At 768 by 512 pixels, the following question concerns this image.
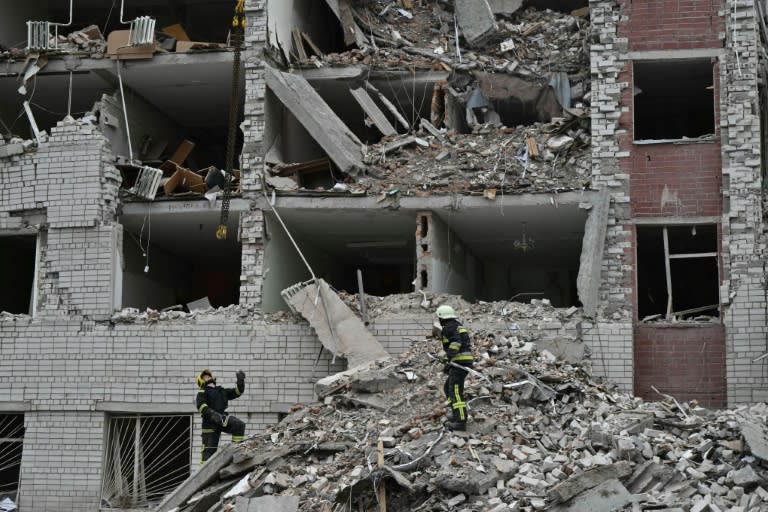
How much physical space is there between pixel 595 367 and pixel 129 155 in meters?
8.71

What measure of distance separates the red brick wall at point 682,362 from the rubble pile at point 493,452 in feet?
7.10

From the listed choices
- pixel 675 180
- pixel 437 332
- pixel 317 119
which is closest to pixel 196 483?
pixel 437 332

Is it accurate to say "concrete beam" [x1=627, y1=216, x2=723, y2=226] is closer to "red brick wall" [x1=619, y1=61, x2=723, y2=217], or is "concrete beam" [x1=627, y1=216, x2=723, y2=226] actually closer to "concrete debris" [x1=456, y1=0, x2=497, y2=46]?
"red brick wall" [x1=619, y1=61, x2=723, y2=217]

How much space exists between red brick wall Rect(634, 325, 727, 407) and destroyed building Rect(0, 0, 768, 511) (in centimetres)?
3

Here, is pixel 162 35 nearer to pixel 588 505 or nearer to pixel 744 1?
pixel 744 1

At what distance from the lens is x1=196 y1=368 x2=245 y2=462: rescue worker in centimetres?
1345

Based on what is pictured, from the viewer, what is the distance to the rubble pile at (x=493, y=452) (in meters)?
10.3

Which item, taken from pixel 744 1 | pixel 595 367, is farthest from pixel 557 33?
pixel 595 367

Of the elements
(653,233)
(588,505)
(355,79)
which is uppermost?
(355,79)

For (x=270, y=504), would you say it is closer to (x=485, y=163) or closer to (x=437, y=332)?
(x=437, y=332)

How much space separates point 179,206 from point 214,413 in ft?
16.0

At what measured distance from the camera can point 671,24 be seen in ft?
54.0

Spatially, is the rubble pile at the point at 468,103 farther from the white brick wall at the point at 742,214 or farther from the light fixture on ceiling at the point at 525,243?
the white brick wall at the point at 742,214

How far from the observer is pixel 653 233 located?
17328 mm
